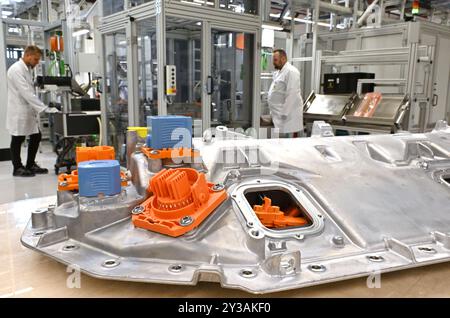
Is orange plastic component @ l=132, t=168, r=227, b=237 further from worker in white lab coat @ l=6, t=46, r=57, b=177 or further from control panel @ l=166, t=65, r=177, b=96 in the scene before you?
worker in white lab coat @ l=6, t=46, r=57, b=177

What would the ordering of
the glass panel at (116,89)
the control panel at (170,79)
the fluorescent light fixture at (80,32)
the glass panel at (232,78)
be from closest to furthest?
the control panel at (170,79), the glass panel at (232,78), the glass panel at (116,89), the fluorescent light fixture at (80,32)

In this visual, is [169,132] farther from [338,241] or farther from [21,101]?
[21,101]

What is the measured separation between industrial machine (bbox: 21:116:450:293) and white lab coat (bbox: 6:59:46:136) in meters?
3.37

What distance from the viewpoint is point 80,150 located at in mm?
1400

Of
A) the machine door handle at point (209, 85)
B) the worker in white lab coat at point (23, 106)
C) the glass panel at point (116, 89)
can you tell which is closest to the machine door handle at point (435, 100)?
the machine door handle at point (209, 85)

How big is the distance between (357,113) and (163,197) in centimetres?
401

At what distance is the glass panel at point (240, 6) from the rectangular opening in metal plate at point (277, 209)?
299 centimetres

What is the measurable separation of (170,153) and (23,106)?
3771 millimetres

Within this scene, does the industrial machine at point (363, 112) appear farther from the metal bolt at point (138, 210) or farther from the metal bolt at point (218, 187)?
the metal bolt at point (138, 210)

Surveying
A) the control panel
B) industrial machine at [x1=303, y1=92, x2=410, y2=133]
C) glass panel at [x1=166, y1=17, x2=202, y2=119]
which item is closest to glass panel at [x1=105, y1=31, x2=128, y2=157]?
glass panel at [x1=166, y1=17, x2=202, y2=119]

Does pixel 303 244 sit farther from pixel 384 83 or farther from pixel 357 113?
pixel 384 83

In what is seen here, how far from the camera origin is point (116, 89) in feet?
15.5

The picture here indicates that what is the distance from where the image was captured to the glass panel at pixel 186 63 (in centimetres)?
389

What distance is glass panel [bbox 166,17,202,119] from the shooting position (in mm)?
3891
